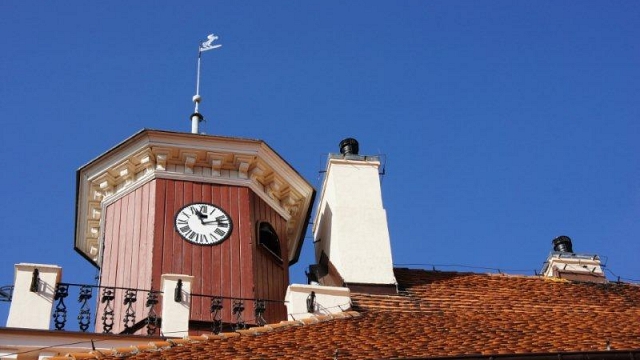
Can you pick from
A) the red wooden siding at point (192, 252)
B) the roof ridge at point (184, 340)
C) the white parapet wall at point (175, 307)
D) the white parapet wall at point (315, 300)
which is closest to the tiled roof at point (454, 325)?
the roof ridge at point (184, 340)

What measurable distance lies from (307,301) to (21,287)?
12.1 feet

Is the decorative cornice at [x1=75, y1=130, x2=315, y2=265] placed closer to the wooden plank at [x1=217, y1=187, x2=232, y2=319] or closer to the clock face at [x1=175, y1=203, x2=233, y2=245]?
the wooden plank at [x1=217, y1=187, x2=232, y2=319]

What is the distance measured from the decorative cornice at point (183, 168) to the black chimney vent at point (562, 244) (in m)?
5.33

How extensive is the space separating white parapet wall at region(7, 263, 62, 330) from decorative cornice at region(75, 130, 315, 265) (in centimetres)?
452

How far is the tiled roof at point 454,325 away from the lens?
1329 centimetres

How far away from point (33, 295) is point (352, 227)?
237 inches

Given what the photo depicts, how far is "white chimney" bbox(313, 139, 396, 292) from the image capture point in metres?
18.2

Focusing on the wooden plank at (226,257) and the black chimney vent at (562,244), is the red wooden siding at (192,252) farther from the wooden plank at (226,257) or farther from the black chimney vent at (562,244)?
the black chimney vent at (562,244)

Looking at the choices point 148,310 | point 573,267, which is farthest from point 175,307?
point 573,267

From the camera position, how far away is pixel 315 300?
52.6 feet

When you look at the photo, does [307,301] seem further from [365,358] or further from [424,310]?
[365,358]

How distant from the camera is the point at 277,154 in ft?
65.8

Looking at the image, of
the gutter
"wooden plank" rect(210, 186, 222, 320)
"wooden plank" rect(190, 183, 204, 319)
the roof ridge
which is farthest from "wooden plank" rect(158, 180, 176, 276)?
the gutter

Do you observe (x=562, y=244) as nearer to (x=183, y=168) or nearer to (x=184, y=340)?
(x=183, y=168)
